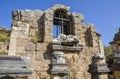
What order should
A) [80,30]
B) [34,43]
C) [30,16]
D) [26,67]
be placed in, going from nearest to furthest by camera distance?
[26,67] → [34,43] → [30,16] → [80,30]

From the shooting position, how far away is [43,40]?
12625mm

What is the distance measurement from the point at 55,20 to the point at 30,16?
212 cm

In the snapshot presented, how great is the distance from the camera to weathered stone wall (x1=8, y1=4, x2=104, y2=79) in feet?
37.8

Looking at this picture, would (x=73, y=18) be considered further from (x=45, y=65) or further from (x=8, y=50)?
(x=8, y=50)

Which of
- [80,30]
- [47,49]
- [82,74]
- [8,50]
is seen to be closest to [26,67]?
[8,50]

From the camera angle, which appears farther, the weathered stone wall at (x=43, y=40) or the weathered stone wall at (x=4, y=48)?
the weathered stone wall at (x=43, y=40)

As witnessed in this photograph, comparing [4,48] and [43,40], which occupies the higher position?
[43,40]

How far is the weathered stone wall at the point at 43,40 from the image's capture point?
11.5m

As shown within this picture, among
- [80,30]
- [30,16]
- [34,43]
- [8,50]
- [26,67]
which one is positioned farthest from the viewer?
[80,30]

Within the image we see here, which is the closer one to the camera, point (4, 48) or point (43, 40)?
point (4, 48)

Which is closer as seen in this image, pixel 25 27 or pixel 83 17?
pixel 25 27

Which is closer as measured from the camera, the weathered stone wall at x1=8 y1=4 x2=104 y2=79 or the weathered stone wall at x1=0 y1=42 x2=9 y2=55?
the weathered stone wall at x1=0 y1=42 x2=9 y2=55

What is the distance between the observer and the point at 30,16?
12.9 m

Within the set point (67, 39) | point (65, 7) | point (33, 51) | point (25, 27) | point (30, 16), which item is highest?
point (65, 7)
